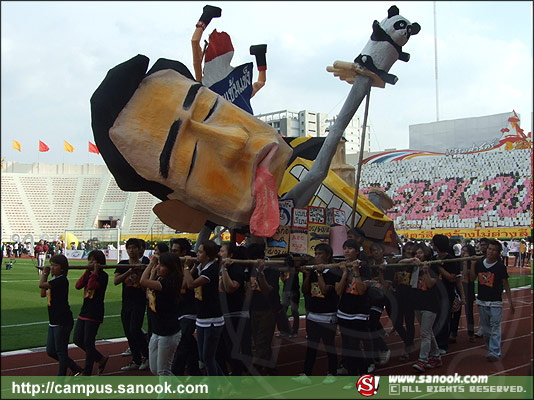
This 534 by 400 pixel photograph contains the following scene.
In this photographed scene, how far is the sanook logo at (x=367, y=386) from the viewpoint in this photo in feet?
17.8

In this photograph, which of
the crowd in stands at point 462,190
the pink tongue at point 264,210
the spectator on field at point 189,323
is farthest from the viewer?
the crowd in stands at point 462,190

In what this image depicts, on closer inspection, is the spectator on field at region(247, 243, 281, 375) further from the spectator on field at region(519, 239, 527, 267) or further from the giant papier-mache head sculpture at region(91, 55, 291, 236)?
the spectator on field at region(519, 239, 527, 267)

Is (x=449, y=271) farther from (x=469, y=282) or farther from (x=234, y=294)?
(x=234, y=294)

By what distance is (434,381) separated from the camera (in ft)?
19.6

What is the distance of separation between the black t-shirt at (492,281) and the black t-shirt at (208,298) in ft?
12.5

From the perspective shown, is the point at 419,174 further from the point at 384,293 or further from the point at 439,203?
the point at 384,293

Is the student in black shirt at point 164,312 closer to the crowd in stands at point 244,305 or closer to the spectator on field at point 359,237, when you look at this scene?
the crowd in stands at point 244,305

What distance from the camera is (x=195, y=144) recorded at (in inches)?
240

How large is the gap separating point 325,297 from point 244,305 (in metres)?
0.90

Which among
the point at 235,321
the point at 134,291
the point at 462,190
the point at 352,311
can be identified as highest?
the point at 462,190

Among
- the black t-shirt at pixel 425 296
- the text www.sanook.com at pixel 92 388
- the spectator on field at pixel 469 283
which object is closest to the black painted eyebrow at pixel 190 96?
the text www.sanook.com at pixel 92 388

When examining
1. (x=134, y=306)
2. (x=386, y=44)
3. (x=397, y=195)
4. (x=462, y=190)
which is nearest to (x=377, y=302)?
(x=134, y=306)

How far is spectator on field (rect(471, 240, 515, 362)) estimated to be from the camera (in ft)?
23.5

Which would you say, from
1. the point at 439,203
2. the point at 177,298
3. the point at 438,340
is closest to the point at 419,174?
the point at 439,203
